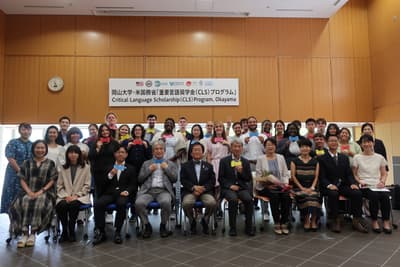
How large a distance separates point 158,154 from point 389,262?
9.29ft

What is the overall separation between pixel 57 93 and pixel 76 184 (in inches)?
152

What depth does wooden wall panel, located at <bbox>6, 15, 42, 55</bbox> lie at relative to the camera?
630 cm

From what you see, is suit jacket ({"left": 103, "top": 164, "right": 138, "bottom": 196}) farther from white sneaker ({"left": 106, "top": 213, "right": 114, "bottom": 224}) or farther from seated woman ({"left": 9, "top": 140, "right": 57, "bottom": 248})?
white sneaker ({"left": 106, "top": 213, "right": 114, "bottom": 224})

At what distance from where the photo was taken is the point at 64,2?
19.2 feet

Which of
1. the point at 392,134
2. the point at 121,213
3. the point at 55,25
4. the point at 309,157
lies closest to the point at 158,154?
the point at 121,213

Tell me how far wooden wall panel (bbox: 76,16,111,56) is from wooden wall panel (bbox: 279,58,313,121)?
4584 millimetres

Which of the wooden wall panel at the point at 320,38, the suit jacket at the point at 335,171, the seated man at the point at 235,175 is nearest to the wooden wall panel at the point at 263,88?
the wooden wall panel at the point at 320,38

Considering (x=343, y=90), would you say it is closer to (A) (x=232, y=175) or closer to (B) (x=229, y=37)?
(B) (x=229, y=37)

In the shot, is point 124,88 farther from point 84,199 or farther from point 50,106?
point 84,199

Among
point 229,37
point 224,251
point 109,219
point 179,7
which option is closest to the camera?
point 224,251

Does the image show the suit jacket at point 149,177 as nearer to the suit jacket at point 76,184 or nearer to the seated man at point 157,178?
the seated man at point 157,178

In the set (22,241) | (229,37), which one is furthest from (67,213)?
(229,37)

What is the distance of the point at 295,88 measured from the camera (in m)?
6.65

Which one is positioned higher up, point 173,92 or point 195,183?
point 173,92
